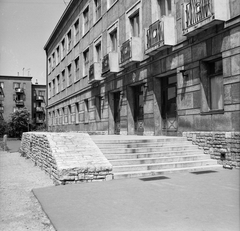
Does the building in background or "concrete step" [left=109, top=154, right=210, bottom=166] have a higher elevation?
the building in background

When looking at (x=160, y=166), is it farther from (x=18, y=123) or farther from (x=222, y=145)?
(x=18, y=123)

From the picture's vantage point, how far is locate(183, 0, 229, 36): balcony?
946 centimetres

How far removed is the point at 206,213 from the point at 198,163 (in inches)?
189

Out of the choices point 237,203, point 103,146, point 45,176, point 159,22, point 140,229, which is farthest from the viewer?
point 159,22

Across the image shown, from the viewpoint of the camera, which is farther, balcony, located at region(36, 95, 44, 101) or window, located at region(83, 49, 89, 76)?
balcony, located at region(36, 95, 44, 101)

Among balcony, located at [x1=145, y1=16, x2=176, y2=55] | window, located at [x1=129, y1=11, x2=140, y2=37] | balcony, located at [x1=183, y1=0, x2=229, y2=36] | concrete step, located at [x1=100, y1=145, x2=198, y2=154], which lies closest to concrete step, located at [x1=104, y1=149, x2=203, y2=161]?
concrete step, located at [x1=100, y1=145, x2=198, y2=154]

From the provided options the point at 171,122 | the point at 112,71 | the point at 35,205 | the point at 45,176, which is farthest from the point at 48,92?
the point at 35,205

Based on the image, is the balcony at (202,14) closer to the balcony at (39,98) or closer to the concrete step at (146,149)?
the concrete step at (146,149)

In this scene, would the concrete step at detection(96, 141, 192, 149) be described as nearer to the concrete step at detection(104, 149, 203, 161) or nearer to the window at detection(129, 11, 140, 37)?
the concrete step at detection(104, 149, 203, 161)

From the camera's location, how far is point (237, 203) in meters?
5.34

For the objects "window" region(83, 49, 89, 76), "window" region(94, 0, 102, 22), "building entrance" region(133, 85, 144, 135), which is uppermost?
"window" region(94, 0, 102, 22)

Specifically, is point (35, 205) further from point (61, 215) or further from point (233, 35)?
point (233, 35)

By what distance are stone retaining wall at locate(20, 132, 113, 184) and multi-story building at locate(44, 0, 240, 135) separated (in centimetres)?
443

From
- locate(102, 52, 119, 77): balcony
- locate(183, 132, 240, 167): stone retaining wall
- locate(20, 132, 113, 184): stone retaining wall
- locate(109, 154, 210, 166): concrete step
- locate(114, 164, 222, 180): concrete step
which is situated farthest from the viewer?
locate(102, 52, 119, 77): balcony
